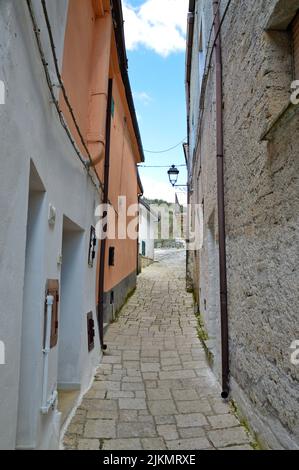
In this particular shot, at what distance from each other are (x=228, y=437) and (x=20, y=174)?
2.74 metres

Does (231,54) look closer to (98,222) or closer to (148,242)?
(98,222)

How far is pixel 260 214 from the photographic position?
2.69 meters

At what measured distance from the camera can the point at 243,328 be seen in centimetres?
315

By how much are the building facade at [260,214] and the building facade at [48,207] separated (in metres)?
1.60

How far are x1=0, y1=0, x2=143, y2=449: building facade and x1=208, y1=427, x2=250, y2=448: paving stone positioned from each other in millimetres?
1346

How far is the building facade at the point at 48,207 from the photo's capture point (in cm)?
161

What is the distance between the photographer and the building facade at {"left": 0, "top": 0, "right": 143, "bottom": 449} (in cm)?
161

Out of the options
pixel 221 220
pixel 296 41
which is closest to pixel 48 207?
pixel 221 220

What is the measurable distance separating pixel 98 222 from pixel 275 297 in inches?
131

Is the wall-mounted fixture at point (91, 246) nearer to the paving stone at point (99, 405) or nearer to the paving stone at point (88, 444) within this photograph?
the paving stone at point (99, 405)

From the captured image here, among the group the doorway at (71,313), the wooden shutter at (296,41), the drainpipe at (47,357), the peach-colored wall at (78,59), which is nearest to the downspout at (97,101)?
the peach-colored wall at (78,59)

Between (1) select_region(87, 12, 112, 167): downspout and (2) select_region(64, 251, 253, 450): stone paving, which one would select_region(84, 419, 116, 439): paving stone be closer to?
(2) select_region(64, 251, 253, 450): stone paving

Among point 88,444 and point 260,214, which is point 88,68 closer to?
point 260,214
